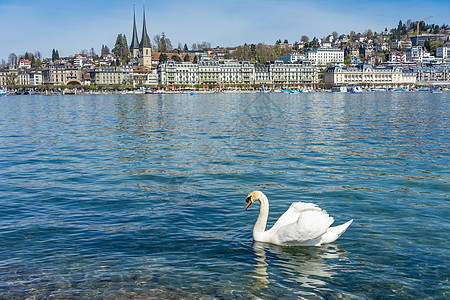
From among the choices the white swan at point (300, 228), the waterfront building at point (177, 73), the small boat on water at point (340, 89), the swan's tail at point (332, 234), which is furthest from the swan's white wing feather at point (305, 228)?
the waterfront building at point (177, 73)

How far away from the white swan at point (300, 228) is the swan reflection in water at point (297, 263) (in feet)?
0.49

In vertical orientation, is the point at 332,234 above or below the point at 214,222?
above

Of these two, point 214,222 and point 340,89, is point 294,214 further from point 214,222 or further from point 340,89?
point 340,89

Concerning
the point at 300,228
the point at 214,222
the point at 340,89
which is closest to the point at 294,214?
the point at 300,228

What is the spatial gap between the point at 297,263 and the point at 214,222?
277 centimetres

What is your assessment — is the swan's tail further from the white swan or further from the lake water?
the lake water

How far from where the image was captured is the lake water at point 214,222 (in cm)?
738

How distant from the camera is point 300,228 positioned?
8422 millimetres

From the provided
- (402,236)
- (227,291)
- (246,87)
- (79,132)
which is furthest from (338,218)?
(246,87)

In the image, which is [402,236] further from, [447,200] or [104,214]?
Answer: [104,214]

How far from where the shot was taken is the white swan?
842cm

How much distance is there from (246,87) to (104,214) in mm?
182726

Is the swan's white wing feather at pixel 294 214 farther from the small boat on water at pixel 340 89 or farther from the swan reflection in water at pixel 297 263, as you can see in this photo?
the small boat on water at pixel 340 89

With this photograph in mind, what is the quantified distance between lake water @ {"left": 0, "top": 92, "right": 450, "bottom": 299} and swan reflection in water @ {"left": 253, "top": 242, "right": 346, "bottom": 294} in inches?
0.8
